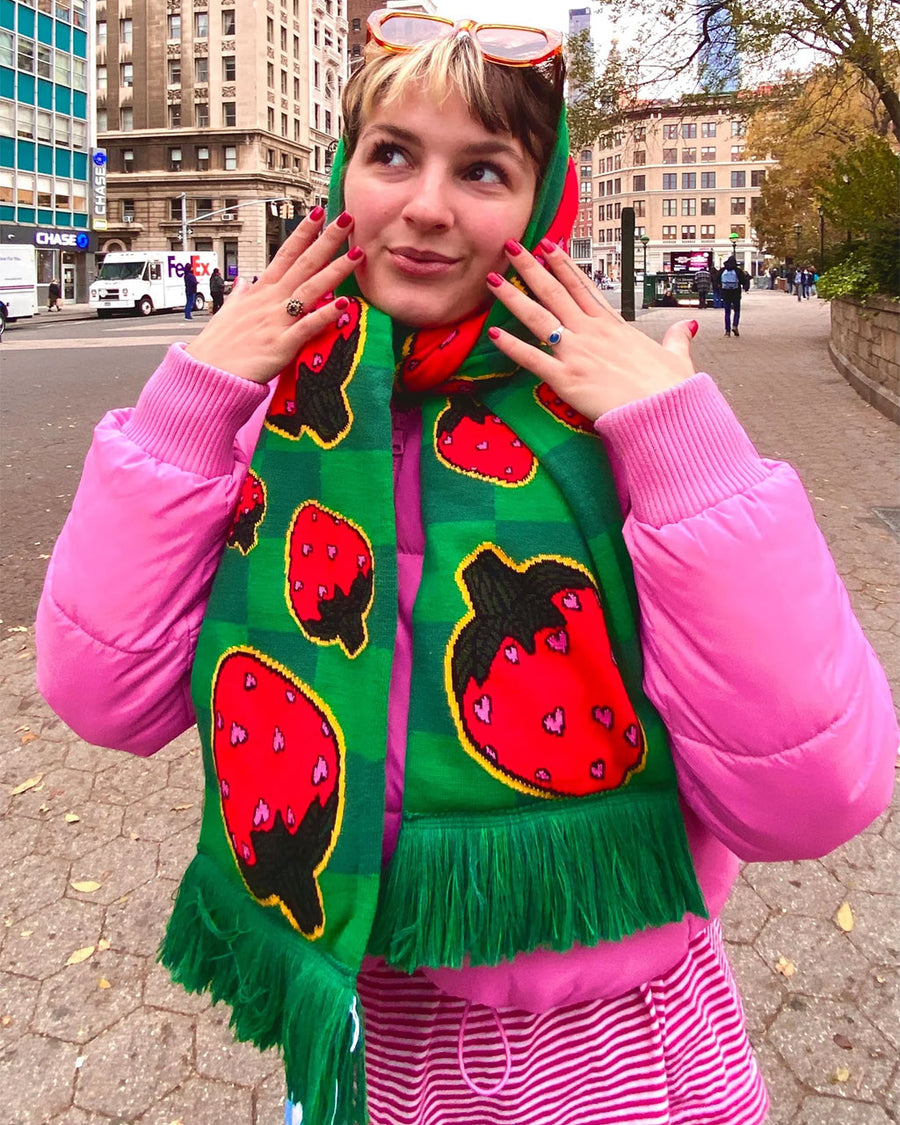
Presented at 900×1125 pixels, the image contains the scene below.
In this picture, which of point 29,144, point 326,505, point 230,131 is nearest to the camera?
point 326,505

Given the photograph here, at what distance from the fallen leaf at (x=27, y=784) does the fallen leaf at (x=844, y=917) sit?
9.47ft

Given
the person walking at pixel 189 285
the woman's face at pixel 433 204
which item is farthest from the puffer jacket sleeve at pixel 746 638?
the person walking at pixel 189 285

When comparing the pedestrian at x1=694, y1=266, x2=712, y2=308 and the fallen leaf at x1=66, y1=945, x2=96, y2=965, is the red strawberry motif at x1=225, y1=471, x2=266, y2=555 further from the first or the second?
the pedestrian at x1=694, y1=266, x2=712, y2=308

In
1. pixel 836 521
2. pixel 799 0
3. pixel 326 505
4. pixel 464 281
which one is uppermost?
pixel 799 0

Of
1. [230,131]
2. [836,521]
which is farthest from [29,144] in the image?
[836,521]

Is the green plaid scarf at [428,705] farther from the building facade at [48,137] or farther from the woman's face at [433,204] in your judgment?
the building facade at [48,137]

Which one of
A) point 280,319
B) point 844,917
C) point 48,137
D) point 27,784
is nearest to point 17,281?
point 48,137

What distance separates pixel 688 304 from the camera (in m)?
39.1

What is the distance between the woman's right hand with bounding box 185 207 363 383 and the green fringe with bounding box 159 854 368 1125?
0.69 m

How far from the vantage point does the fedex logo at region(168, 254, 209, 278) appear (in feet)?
135

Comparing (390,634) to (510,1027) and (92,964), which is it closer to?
(510,1027)

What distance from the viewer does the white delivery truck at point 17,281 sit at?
3244 cm

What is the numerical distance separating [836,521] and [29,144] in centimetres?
5110

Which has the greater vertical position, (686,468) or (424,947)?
(686,468)
